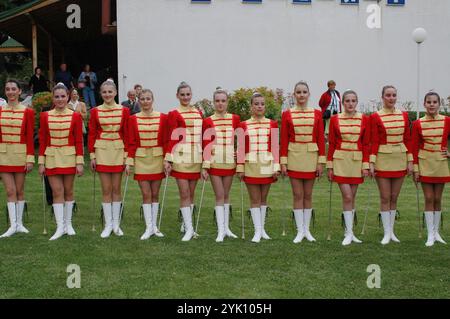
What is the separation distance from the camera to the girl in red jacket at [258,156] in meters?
7.78

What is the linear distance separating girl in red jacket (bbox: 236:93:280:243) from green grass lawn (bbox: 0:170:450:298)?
0.55m

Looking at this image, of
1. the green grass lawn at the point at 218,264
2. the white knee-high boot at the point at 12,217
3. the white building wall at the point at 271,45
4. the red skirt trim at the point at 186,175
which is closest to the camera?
the green grass lawn at the point at 218,264

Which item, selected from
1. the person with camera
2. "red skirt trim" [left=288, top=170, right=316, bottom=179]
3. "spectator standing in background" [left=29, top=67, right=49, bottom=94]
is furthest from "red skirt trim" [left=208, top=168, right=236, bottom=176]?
"spectator standing in background" [left=29, top=67, right=49, bottom=94]

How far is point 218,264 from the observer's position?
264 inches

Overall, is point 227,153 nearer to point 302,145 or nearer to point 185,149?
point 185,149

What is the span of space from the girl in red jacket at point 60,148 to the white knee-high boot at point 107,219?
48 cm

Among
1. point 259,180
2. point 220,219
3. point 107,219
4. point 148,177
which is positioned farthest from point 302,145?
point 107,219

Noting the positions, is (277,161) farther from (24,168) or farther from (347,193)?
(24,168)

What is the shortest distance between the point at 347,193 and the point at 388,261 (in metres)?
1.04

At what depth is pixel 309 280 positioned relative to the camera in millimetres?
6129

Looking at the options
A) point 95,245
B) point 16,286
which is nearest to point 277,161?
point 95,245

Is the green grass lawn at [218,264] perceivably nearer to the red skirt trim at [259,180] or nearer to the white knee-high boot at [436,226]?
the white knee-high boot at [436,226]

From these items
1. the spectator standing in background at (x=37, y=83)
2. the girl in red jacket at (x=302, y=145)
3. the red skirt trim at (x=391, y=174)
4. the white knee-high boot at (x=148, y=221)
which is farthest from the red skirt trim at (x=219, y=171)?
the spectator standing in background at (x=37, y=83)

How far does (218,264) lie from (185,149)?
5.48 feet
